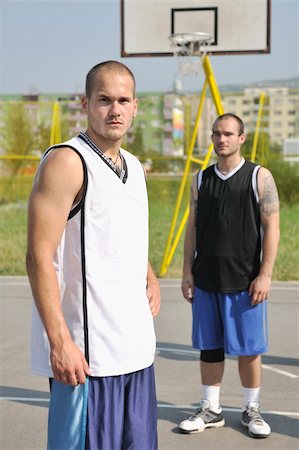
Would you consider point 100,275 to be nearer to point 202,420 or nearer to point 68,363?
point 68,363

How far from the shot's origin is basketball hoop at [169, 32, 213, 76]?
1026 cm

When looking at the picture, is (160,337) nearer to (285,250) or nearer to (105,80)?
(105,80)

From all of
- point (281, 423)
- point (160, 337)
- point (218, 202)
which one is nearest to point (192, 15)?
point (160, 337)

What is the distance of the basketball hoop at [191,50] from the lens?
1026cm

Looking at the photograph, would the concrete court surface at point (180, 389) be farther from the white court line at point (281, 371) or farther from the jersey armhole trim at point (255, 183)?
the jersey armhole trim at point (255, 183)

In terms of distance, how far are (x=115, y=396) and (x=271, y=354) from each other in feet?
13.0

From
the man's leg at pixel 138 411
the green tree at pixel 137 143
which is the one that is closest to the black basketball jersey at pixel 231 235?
the man's leg at pixel 138 411

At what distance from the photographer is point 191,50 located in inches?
405

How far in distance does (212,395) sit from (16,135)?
15.3 metres

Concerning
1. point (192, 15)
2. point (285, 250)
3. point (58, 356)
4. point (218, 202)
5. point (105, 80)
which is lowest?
point (285, 250)

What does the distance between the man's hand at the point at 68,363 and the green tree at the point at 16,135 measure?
16.4 metres

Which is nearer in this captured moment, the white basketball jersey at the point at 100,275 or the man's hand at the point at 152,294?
the white basketball jersey at the point at 100,275

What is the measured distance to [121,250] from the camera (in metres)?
2.68

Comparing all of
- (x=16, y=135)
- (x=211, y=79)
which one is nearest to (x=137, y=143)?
(x=16, y=135)
